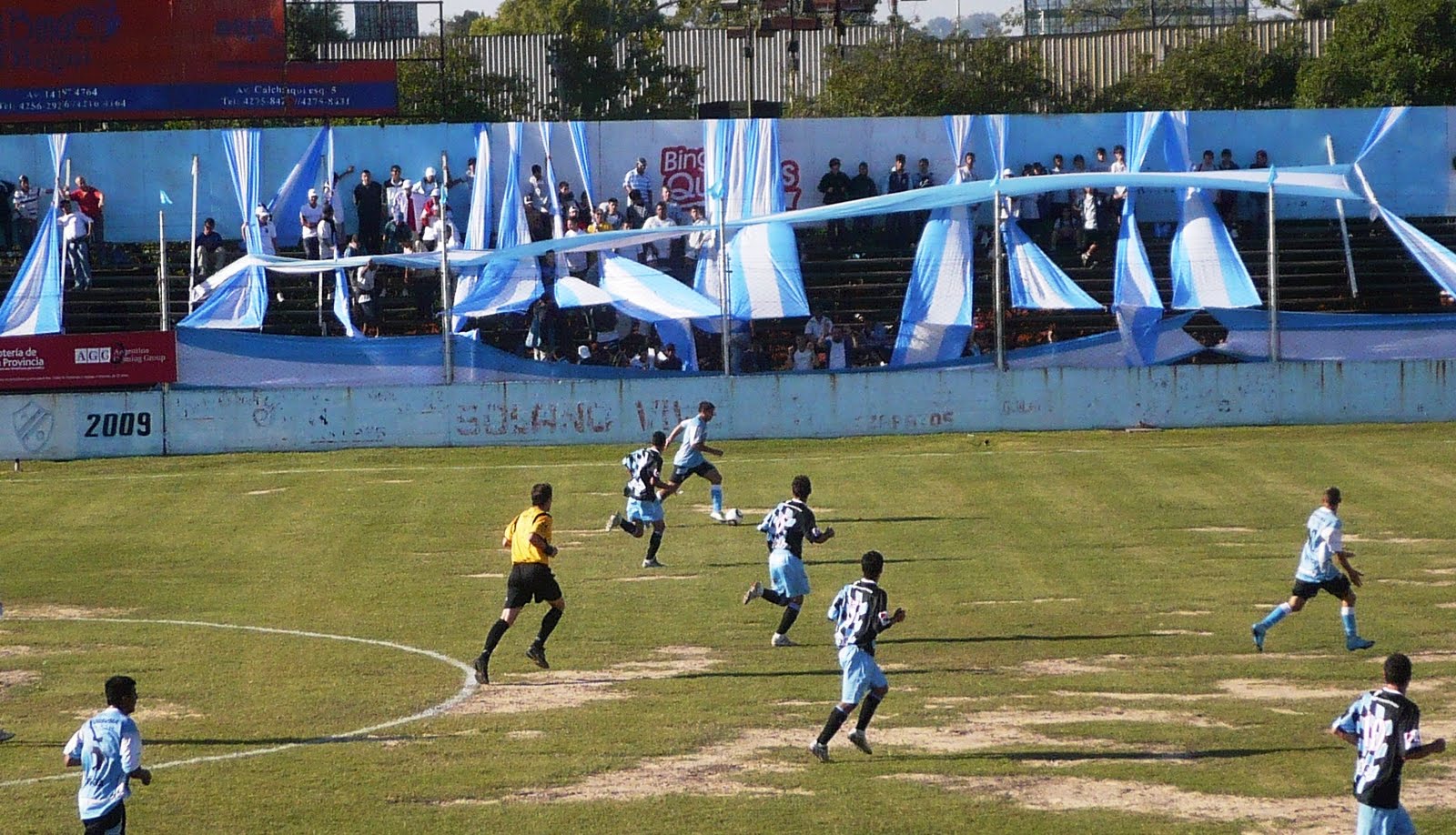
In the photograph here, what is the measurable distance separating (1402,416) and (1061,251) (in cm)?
853

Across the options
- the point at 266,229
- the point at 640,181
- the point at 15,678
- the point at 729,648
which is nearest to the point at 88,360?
the point at 266,229

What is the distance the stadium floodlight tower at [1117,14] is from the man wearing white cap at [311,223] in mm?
49346

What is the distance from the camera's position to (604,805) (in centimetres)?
1323

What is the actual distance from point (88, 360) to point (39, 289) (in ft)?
13.1

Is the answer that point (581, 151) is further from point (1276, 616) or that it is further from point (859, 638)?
point (859, 638)

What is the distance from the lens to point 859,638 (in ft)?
45.9

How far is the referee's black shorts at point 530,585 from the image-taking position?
57.3ft

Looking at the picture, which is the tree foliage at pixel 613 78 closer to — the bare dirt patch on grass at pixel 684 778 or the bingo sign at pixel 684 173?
the bingo sign at pixel 684 173

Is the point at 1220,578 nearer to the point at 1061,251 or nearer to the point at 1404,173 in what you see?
the point at 1061,251

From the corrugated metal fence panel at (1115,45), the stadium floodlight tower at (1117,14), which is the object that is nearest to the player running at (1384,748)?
the corrugated metal fence panel at (1115,45)

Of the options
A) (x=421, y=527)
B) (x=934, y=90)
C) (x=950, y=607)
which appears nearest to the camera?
(x=950, y=607)

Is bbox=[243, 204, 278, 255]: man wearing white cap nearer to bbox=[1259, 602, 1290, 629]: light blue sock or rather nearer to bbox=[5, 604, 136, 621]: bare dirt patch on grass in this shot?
bbox=[5, 604, 136, 621]: bare dirt patch on grass

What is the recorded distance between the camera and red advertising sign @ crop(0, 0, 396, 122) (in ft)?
148

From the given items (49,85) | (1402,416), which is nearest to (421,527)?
(1402,416)
